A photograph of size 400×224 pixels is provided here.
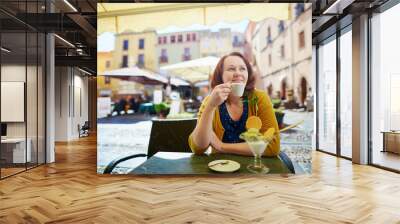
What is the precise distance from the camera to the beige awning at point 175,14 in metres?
5.31

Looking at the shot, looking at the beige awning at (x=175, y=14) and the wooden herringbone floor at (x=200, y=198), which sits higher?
the beige awning at (x=175, y=14)

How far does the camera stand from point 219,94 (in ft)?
17.2

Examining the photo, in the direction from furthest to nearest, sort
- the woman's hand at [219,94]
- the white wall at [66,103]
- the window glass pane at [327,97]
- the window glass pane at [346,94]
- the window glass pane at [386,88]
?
the white wall at [66,103], the window glass pane at [327,97], the window glass pane at [346,94], the window glass pane at [386,88], the woman's hand at [219,94]

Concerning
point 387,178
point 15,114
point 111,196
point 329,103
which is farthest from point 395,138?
point 15,114

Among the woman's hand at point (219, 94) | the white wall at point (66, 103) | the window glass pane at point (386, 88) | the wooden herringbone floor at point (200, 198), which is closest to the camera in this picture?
the wooden herringbone floor at point (200, 198)

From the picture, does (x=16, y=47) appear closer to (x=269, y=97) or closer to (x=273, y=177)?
(x=269, y=97)

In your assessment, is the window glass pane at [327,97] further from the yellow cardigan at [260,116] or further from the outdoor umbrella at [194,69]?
the outdoor umbrella at [194,69]

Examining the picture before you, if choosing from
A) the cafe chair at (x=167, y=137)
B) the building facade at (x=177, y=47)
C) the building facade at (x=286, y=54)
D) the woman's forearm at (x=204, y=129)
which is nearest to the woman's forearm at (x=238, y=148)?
the woman's forearm at (x=204, y=129)

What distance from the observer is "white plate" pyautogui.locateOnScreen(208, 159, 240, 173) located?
5281 millimetres

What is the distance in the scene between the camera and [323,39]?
8344 millimetres

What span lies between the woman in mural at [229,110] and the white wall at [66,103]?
8.17 meters

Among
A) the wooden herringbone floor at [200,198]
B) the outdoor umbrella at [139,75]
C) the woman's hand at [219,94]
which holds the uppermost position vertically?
the outdoor umbrella at [139,75]

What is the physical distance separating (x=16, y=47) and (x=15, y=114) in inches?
41.2

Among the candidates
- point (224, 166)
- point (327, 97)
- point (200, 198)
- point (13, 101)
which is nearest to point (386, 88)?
point (327, 97)
